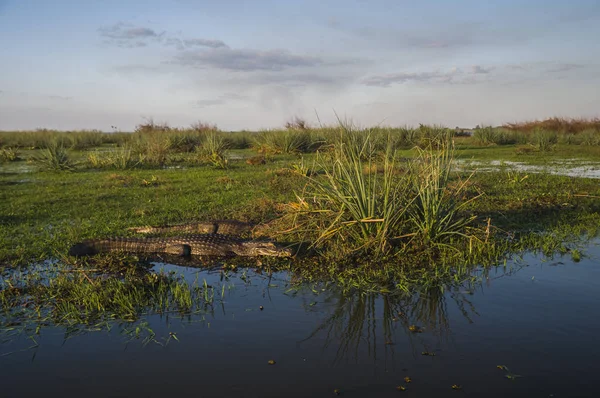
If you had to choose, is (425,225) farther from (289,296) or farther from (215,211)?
(215,211)

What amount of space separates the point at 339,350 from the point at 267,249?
2533 millimetres

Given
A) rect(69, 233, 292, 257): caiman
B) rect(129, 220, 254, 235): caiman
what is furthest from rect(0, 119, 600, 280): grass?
rect(69, 233, 292, 257): caiman

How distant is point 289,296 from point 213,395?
1.77 metres

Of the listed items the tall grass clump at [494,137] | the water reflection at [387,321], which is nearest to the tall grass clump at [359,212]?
the water reflection at [387,321]

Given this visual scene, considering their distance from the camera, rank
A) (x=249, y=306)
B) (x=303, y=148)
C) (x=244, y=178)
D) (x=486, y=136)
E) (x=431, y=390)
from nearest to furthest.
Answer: (x=431, y=390)
(x=249, y=306)
(x=244, y=178)
(x=303, y=148)
(x=486, y=136)

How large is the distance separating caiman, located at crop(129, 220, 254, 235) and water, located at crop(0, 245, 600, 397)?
248 cm

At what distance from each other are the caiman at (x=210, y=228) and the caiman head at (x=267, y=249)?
1157mm

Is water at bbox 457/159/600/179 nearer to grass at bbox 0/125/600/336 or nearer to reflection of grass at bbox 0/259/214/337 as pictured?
grass at bbox 0/125/600/336

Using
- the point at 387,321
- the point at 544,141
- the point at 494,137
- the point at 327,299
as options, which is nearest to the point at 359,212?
the point at 327,299

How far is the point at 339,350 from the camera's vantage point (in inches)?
144

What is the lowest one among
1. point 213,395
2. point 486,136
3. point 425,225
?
point 213,395

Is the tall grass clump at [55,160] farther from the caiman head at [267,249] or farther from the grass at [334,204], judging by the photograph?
the caiman head at [267,249]

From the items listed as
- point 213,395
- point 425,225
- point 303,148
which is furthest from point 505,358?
point 303,148

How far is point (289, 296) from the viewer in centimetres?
479
